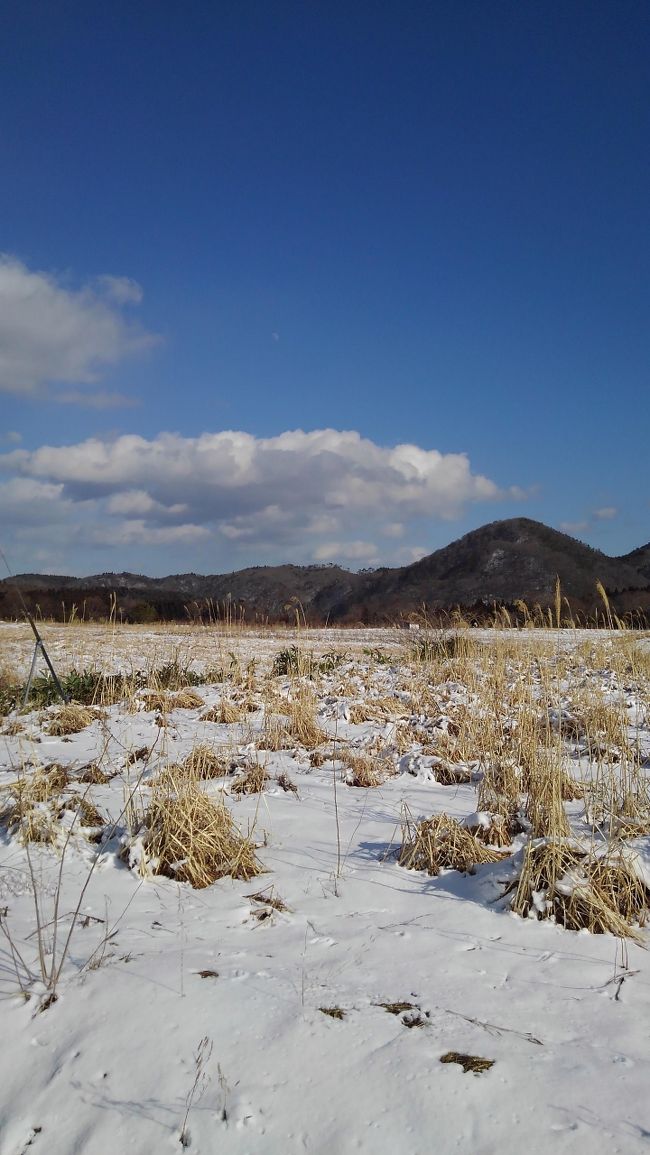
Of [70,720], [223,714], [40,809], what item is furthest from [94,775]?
[223,714]

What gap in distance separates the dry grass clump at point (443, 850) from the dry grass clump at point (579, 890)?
445 mm

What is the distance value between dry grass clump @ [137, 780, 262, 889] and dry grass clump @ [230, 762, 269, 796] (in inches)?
42.0

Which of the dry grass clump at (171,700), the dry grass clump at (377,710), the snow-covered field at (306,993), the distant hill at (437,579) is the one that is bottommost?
the snow-covered field at (306,993)

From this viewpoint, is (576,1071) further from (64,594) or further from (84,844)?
(64,594)

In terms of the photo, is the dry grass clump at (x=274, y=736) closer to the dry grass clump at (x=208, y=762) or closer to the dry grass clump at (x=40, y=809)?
the dry grass clump at (x=208, y=762)

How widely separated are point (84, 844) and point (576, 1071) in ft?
8.74

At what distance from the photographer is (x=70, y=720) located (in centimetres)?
662

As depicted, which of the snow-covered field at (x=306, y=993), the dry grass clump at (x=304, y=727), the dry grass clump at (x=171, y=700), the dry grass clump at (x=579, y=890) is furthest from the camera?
the dry grass clump at (x=171, y=700)

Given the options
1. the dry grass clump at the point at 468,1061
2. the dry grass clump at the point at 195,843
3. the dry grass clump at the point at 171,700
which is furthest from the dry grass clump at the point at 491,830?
the dry grass clump at the point at 171,700

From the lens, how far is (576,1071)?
6.40 ft

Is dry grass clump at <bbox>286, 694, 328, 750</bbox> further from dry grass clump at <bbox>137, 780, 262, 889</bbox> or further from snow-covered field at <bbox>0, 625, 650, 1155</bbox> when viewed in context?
dry grass clump at <bbox>137, 780, 262, 889</bbox>

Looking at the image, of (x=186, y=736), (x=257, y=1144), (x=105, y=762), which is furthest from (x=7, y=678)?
(x=257, y=1144)

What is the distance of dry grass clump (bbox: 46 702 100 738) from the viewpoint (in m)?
6.43

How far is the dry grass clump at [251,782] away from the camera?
4.75m
